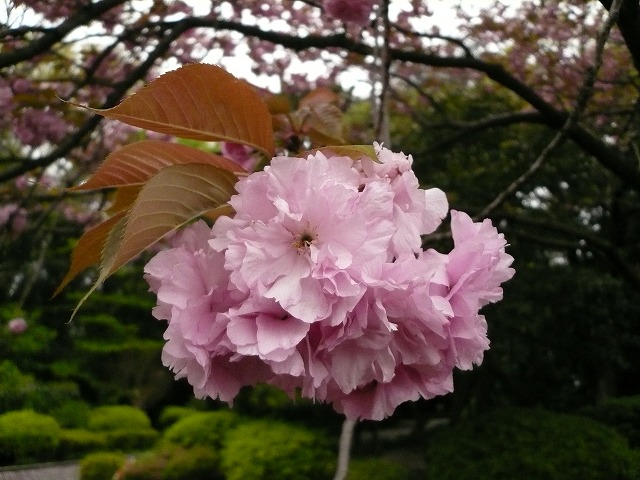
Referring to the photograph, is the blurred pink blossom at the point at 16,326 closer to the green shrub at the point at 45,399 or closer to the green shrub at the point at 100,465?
the green shrub at the point at 45,399

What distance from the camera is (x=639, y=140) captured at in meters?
3.52

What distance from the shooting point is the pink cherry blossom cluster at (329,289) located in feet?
1.59

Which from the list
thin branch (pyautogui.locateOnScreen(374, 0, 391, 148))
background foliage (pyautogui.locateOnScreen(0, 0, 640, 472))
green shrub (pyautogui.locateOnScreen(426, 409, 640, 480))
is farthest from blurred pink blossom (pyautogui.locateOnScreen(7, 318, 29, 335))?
thin branch (pyautogui.locateOnScreen(374, 0, 391, 148))

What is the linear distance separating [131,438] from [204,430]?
3.20ft

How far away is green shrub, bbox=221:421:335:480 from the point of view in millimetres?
4680

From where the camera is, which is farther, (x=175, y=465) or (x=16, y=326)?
(x=175, y=465)

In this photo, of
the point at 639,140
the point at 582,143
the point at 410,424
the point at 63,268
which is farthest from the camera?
the point at 410,424

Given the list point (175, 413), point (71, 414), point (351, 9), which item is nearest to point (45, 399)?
point (71, 414)

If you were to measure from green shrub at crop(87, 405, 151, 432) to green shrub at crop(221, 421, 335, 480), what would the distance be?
1.51m

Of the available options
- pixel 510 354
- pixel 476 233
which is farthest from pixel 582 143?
pixel 510 354

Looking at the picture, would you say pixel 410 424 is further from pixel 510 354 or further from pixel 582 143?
pixel 582 143

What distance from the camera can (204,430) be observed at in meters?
5.71

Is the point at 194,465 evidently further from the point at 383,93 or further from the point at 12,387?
the point at 383,93

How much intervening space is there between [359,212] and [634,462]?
3.42m
